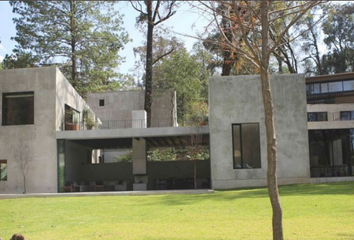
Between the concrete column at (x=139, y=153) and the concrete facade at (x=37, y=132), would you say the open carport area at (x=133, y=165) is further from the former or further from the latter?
the concrete facade at (x=37, y=132)

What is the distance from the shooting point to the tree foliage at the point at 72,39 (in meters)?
32.5

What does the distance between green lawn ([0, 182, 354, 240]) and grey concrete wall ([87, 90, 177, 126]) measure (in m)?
16.1

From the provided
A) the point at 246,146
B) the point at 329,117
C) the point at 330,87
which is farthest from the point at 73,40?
the point at 330,87

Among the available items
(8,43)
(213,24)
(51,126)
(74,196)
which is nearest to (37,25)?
(8,43)

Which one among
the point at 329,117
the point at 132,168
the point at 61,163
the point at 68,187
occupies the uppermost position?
the point at 329,117

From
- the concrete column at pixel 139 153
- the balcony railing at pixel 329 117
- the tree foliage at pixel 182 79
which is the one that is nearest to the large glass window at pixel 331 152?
the balcony railing at pixel 329 117

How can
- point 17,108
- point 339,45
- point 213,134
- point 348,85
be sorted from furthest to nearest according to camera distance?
point 339,45 → point 348,85 → point 17,108 → point 213,134

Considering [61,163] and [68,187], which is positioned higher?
[61,163]

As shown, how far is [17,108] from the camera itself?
21859 millimetres

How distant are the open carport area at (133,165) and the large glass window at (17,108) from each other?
201 centimetres

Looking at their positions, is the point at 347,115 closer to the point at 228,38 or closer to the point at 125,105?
the point at 125,105

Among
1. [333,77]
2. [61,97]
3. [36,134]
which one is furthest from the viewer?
[333,77]

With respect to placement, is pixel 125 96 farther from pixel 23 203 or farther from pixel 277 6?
pixel 277 6

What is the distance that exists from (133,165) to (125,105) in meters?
7.40
